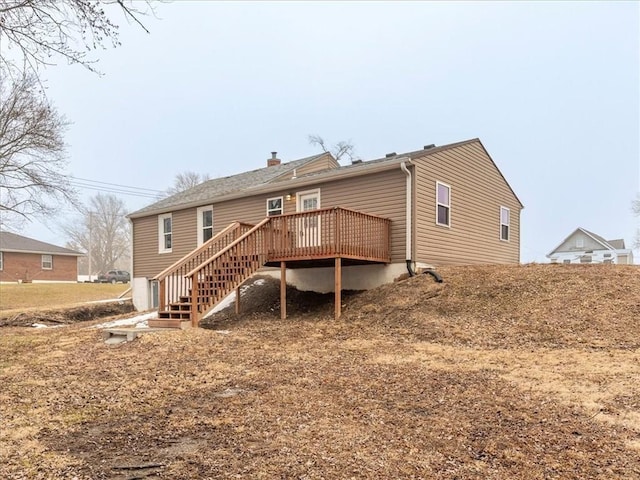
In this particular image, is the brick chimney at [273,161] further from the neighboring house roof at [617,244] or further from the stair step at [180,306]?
the neighboring house roof at [617,244]

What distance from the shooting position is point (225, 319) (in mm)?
11492

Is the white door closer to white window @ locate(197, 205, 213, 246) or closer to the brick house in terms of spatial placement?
white window @ locate(197, 205, 213, 246)

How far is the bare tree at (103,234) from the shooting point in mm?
58219

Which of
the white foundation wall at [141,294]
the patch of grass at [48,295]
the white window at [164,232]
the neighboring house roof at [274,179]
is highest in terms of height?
the neighboring house roof at [274,179]

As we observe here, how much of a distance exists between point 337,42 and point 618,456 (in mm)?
9450

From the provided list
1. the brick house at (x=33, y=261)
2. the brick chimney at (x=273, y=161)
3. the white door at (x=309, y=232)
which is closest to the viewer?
the white door at (x=309, y=232)

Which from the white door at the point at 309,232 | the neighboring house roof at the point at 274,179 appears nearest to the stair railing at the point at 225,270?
the white door at the point at 309,232

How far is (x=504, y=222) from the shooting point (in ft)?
54.8

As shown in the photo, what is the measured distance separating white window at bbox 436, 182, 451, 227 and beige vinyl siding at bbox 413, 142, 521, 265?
6.2 inches

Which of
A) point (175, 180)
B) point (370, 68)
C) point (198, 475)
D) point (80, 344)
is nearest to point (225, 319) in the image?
point (80, 344)

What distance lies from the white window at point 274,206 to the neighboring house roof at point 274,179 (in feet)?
1.13

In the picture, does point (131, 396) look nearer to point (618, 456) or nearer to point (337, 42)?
point (618, 456)

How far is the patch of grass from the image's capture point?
22.2 m

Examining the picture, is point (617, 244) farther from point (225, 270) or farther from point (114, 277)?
point (114, 277)
